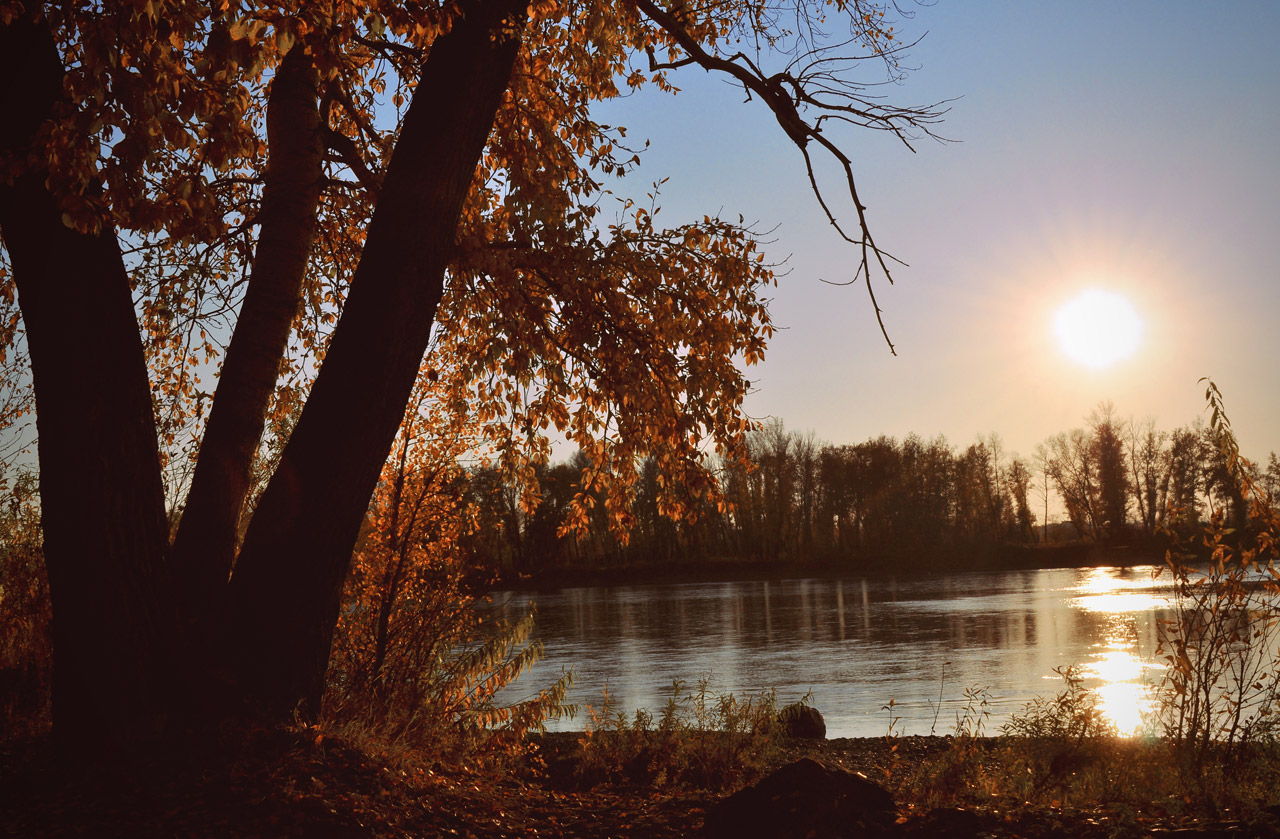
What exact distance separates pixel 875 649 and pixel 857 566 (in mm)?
50729

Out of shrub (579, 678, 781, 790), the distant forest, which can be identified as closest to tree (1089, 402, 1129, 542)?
the distant forest

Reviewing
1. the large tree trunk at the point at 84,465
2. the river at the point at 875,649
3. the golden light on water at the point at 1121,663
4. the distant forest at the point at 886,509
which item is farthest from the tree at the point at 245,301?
the distant forest at the point at 886,509

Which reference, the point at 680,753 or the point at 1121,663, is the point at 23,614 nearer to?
the point at 680,753

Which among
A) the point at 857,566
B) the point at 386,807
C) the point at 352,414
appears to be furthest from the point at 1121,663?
the point at 857,566

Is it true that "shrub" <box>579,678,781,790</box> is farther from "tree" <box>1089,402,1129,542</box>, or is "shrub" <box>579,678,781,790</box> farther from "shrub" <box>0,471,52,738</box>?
"tree" <box>1089,402,1129,542</box>

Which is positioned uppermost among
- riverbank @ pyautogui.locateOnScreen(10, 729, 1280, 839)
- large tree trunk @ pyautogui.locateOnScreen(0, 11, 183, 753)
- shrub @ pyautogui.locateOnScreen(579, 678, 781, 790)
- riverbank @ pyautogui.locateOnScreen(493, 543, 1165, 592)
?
large tree trunk @ pyautogui.locateOnScreen(0, 11, 183, 753)

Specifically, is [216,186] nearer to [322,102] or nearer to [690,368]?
Answer: [322,102]

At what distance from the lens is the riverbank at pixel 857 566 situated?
68.8m

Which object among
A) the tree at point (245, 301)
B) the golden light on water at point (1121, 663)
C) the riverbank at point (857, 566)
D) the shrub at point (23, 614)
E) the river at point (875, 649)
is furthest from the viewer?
the riverbank at point (857, 566)

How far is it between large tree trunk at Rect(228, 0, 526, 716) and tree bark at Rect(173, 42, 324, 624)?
1.47ft

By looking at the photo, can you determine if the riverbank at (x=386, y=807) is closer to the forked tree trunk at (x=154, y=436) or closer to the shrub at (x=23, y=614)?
the forked tree trunk at (x=154, y=436)

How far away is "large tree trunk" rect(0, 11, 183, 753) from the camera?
4492 mm

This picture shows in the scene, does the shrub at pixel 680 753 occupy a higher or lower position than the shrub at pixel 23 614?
lower

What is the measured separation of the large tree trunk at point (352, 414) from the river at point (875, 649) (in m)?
3.37
